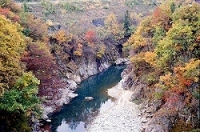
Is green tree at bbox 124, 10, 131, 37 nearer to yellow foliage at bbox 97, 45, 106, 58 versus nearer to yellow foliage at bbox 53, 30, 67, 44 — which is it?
yellow foliage at bbox 97, 45, 106, 58

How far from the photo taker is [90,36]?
70125 mm

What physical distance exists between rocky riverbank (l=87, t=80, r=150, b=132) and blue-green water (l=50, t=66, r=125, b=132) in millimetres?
1535

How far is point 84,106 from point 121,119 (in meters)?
8.80

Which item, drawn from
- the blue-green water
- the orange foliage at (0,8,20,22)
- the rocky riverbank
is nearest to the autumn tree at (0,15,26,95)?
the blue-green water

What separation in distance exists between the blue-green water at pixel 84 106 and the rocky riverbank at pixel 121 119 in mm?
1535

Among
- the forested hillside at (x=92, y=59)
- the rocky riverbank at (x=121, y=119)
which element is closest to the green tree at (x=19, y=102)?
the forested hillside at (x=92, y=59)

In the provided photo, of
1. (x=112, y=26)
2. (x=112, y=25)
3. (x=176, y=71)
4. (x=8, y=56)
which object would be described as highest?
(x=8, y=56)

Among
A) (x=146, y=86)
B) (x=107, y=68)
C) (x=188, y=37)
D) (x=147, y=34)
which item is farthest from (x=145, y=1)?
(x=188, y=37)

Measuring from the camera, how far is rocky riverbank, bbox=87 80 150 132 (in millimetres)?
38500

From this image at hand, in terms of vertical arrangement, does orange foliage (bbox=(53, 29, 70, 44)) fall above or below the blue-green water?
above

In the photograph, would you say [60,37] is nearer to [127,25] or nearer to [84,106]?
[84,106]

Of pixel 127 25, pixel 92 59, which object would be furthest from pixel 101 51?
pixel 127 25

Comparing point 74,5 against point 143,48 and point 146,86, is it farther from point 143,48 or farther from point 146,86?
point 146,86

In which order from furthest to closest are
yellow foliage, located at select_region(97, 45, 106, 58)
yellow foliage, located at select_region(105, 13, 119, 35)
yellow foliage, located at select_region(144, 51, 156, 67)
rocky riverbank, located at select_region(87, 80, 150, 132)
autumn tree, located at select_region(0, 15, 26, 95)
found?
yellow foliage, located at select_region(105, 13, 119, 35) → yellow foliage, located at select_region(97, 45, 106, 58) → yellow foliage, located at select_region(144, 51, 156, 67) → rocky riverbank, located at select_region(87, 80, 150, 132) → autumn tree, located at select_region(0, 15, 26, 95)
